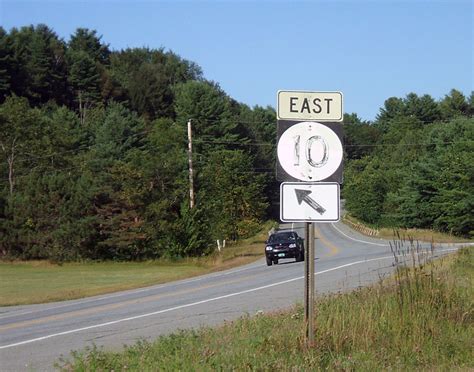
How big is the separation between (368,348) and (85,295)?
65.0 feet

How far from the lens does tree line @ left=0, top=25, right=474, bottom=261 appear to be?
6025 centimetres

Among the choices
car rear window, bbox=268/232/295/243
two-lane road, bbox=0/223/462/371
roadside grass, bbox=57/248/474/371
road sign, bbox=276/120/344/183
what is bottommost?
two-lane road, bbox=0/223/462/371

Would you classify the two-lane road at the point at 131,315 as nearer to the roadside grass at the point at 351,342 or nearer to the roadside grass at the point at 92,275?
the roadside grass at the point at 351,342

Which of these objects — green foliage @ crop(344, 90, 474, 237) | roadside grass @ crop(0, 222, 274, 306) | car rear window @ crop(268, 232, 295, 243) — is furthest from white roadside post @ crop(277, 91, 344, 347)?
green foliage @ crop(344, 90, 474, 237)

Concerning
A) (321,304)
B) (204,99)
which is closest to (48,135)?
(204,99)

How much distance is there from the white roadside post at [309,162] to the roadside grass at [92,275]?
61.2ft

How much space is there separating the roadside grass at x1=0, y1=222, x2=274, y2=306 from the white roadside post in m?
18.7

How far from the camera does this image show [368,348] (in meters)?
8.16

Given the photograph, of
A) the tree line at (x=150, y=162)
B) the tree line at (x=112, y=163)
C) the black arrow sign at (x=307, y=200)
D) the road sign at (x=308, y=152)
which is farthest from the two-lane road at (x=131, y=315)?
the tree line at (x=112, y=163)

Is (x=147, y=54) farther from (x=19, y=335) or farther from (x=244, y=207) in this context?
(x=19, y=335)

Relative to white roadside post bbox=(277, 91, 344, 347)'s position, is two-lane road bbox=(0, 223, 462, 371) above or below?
below

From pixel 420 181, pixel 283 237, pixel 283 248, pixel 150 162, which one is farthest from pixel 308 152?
pixel 420 181

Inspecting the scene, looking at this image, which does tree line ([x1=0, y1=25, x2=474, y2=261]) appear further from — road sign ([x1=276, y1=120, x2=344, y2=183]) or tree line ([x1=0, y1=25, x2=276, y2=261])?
road sign ([x1=276, y1=120, x2=344, y2=183])

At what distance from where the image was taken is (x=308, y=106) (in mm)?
8148
